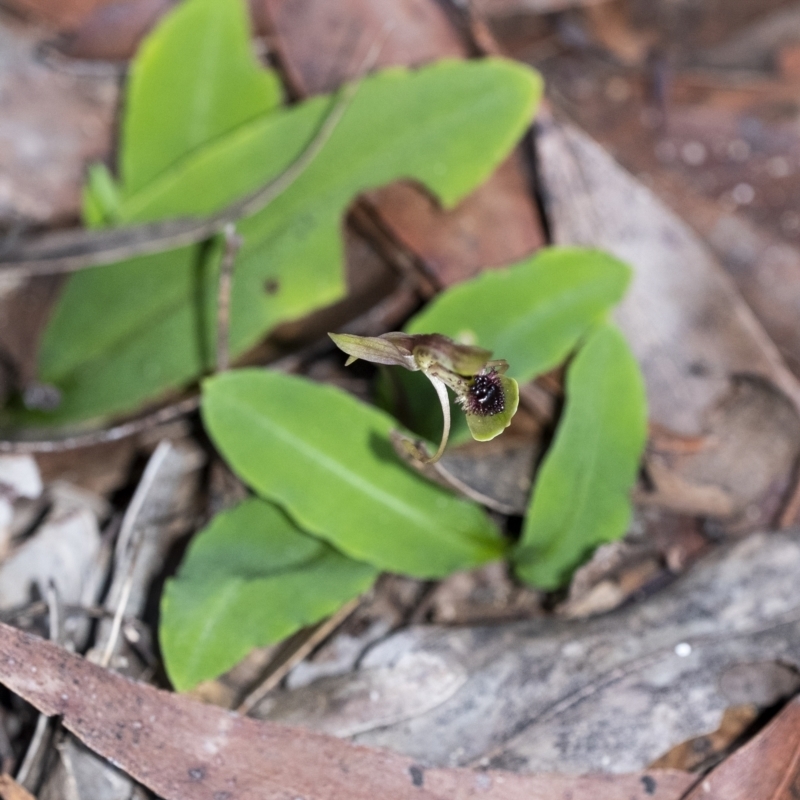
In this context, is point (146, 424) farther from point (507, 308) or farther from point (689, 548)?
point (689, 548)

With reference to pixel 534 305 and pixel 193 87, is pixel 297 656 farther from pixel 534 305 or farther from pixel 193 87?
pixel 193 87

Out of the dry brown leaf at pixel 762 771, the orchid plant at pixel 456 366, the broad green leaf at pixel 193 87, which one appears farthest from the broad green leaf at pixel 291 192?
the dry brown leaf at pixel 762 771

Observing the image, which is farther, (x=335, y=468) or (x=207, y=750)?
(x=335, y=468)

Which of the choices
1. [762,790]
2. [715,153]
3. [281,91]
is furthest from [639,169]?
[762,790]

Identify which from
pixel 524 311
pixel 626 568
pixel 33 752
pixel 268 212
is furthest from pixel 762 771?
Answer: pixel 268 212

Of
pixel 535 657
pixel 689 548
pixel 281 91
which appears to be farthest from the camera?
pixel 281 91
